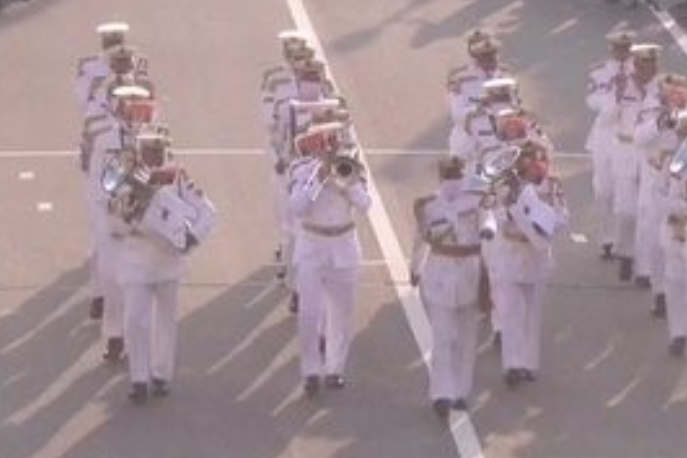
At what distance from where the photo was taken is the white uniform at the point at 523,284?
609 inches

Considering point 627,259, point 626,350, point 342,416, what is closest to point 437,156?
point 627,259

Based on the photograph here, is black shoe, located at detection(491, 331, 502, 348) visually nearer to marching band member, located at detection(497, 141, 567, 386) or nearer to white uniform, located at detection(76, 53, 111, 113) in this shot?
marching band member, located at detection(497, 141, 567, 386)

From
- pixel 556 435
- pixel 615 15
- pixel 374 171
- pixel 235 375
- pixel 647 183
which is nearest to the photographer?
pixel 556 435

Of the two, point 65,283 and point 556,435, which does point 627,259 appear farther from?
point 65,283

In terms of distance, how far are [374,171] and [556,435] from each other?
600 centimetres

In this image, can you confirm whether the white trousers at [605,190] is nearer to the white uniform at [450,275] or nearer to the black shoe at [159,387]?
the white uniform at [450,275]

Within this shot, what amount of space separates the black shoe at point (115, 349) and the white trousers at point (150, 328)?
56 centimetres

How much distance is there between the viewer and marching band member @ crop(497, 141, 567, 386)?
50.2 feet

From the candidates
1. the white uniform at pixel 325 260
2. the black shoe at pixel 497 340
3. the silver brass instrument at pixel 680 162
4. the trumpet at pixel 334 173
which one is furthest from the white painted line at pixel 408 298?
the silver brass instrument at pixel 680 162

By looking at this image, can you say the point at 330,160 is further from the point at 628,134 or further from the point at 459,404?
the point at 628,134

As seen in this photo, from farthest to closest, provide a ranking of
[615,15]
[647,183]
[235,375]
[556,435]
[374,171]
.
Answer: [615,15], [374,171], [647,183], [235,375], [556,435]

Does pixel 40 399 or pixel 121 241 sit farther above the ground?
pixel 121 241

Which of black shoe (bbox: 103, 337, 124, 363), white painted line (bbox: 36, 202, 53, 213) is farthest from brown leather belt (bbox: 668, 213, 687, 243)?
white painted line (bbox: 36, 202, 53, 213)

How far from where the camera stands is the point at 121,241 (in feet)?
51.0
